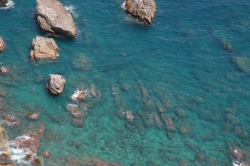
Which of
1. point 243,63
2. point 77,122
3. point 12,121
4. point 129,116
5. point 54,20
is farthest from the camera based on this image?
point 243,63

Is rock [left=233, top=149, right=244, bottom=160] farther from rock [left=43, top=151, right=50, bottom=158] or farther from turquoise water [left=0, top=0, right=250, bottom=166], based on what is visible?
rock [left=43, top=151, right=50, bottom=158]

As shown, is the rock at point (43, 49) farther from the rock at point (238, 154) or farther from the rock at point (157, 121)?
the rock at point (238, 154)

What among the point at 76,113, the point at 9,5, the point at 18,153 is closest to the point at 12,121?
the point at 18,153

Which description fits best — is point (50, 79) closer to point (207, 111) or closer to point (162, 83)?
point (162, 83)

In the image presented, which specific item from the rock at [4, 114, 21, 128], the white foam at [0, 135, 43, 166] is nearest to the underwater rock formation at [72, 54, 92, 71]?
the rock at [4, 114, 21, 128]

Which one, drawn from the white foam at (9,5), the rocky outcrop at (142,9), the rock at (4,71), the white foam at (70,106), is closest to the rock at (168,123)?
the white foam at (70,106)

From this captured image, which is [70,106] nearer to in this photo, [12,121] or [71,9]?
[12,121]
